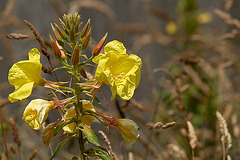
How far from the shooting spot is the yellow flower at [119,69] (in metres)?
0.59

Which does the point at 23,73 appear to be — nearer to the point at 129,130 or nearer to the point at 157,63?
the point at 129,130

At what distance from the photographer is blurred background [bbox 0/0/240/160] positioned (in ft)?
4.87

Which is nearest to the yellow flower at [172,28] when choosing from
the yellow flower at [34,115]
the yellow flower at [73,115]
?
the yellow flower at [73,115]

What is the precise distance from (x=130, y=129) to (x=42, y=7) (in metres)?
1.80

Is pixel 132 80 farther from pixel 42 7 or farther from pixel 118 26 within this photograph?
pixel 42 7

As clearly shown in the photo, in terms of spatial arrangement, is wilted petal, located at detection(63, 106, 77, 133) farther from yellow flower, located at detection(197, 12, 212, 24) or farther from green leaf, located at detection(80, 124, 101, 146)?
yellow flower, located at detection(197, 12, 212, 24)

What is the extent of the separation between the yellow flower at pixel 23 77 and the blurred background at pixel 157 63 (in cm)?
57

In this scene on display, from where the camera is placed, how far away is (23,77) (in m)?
0.60

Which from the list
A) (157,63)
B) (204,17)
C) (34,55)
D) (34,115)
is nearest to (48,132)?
(34,115)

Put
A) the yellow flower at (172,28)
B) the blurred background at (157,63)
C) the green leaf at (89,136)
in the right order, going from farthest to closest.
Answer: the yellow flower at (172,28)
the blurred background at (157,63)
the green leaf at (89,136)

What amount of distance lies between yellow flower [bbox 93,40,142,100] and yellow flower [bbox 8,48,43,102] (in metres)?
0.12

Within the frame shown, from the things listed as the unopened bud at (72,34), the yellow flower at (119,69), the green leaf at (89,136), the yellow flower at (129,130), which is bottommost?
the yellow flower at (129,130)

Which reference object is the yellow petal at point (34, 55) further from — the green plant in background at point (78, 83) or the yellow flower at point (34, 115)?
the yellow flower at point (34, 115)

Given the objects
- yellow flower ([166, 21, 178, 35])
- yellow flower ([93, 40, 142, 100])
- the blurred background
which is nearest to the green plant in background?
yellow flower ([93, 40, 142, 100])
